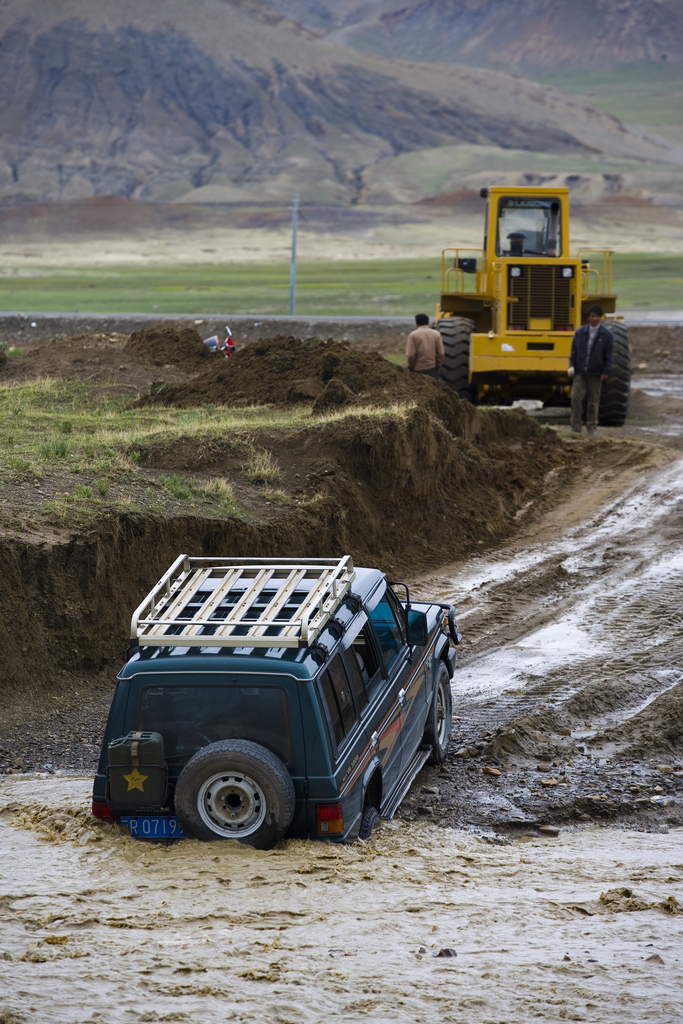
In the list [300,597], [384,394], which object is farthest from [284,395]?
[300,597]

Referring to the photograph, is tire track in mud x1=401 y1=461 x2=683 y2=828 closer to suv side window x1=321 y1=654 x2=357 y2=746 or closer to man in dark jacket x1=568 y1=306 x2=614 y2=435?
suv side window x1=321 y1=654 x2=357 y2=746

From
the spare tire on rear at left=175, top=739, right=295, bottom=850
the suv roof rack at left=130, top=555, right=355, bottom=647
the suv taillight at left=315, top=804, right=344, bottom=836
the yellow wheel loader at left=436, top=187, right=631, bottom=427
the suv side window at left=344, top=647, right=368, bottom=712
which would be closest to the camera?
the spare tire on rear at left=175, top=739, right=295, bottom=850

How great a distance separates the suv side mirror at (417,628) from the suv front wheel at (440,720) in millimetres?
459

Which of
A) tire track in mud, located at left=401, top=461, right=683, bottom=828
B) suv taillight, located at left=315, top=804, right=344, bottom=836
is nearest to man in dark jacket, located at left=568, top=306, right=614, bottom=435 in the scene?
tire track in mud, located at left=401, top=461, right=683, bottom=828

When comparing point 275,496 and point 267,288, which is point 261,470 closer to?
point 275,496

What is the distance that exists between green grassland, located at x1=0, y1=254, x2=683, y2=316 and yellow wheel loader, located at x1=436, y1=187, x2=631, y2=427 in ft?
74.7

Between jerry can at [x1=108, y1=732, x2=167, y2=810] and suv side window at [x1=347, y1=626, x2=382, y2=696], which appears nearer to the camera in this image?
jerry can at [x1=108, y1=732, x2=167, y2=810]

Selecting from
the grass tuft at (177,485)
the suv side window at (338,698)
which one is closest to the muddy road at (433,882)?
the suv side window at (338,698)

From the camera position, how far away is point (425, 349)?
65.5 feet

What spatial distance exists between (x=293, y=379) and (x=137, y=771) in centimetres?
1299

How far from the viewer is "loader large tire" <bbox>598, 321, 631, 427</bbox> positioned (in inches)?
819

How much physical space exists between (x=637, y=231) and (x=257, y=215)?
35.2 meters

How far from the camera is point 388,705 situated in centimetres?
707

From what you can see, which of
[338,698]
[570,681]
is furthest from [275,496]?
[338,698]
